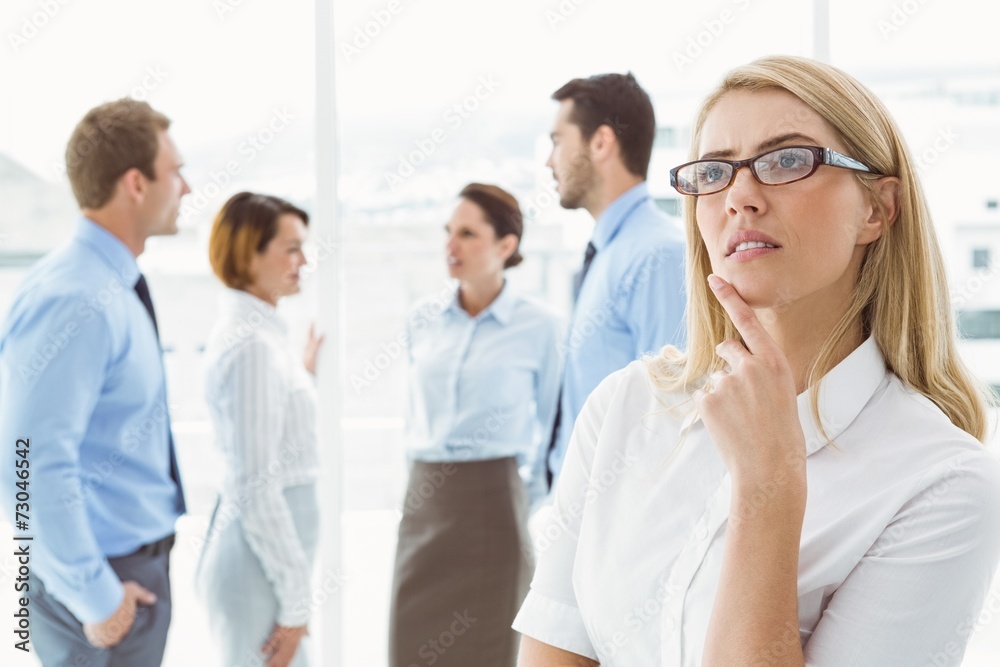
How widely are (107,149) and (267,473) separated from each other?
3.49 ft

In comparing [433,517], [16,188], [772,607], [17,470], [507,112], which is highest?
[507,112]

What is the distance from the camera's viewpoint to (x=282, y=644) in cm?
264

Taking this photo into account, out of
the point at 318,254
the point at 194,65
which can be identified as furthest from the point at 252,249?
the point at 194,65

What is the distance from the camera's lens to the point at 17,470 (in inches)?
85.7

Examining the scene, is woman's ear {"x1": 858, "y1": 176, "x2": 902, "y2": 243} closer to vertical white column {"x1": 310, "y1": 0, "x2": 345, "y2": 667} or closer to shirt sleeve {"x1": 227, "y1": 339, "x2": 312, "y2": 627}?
shirt sleeve {"x1": 227, "y1": 339, "x2": 312, "y2": 627}

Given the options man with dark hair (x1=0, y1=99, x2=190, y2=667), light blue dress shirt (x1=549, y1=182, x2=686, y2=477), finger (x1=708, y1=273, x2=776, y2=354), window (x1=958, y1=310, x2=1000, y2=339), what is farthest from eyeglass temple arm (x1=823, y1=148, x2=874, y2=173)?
window (x1=958, y1=310, x2=1000, y2=339)

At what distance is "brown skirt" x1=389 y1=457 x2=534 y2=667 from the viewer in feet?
9.03

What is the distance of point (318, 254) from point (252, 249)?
22 centimetres

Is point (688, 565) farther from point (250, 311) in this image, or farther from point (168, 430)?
point (250, 311)

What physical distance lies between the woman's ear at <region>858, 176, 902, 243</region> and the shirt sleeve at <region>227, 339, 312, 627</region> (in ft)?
6.39

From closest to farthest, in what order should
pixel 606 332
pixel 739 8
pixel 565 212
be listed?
pixel 606 332
pixel 739 8
pixel 565 212

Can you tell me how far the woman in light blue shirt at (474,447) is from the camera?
276 centimetres

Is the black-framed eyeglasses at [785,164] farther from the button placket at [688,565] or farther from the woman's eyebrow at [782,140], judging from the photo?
the button placket at [688,565]

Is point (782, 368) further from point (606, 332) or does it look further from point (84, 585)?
point (84, 585)
